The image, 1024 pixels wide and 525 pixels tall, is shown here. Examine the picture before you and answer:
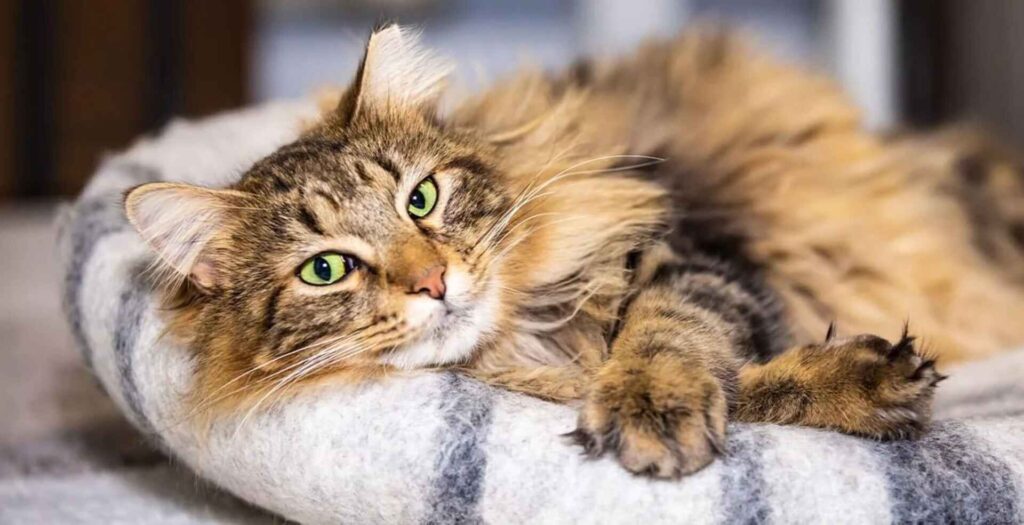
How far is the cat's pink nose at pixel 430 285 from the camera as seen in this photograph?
1021mm

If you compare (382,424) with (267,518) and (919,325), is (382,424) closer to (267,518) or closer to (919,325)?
(267,518)

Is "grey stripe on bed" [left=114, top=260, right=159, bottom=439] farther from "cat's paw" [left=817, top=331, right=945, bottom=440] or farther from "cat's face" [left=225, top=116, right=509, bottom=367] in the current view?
"cat's paw" [left=817, top=331, right=945, bottom=440]

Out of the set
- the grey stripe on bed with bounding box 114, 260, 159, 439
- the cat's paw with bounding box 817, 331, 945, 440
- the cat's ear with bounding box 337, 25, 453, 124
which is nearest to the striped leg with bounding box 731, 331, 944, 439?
the cat's paw with bounding box 817, 331, 945, 440

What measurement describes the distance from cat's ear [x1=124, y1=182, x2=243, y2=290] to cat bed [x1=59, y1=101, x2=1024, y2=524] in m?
0.10

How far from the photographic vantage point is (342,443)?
3.25 feet

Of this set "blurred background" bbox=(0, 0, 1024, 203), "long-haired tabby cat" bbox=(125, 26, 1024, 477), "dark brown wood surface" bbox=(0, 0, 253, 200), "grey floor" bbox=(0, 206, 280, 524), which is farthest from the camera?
"dark brown wood surface" bbox=(0, 0, 253, 200)

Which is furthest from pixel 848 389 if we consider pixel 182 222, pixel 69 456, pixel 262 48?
pixel 262 48

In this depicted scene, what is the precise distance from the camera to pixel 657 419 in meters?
0.91

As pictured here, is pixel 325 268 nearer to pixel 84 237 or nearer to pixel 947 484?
pixel 84 237

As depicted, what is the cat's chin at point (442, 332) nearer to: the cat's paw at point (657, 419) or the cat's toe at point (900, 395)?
the cat's paw at point (657, 419)

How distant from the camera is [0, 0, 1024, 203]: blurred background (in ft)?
10.4

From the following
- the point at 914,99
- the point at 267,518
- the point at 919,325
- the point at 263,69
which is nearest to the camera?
the point at 267,518

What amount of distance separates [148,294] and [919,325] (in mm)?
1168

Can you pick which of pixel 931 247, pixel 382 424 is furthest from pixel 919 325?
pixel 382 424
